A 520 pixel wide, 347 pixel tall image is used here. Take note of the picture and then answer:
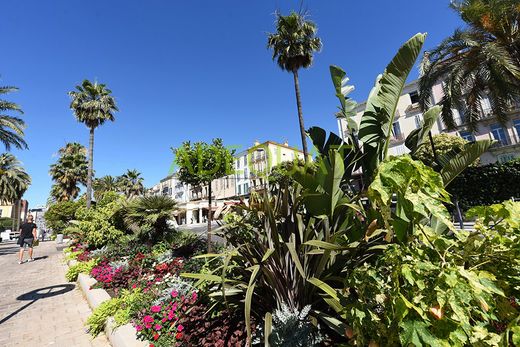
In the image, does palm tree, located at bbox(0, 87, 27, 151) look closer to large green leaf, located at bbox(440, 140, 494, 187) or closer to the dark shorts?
the dark shorts

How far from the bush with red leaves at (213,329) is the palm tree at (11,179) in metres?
46.4

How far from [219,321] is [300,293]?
96 centimetres

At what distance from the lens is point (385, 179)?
1.48 meters

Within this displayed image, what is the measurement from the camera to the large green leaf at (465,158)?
2.81 meters

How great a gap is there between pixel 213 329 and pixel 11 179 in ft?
165

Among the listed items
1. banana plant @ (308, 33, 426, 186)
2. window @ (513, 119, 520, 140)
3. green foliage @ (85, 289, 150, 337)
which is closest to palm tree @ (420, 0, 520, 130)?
banana plant @ (308, 33, 426, 186)

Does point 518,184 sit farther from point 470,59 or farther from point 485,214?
point 485,214

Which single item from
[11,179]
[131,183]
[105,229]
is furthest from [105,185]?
[105,229]

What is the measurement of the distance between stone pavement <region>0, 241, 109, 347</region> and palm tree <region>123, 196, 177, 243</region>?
2.51 metres

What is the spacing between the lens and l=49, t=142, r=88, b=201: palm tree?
3284cm

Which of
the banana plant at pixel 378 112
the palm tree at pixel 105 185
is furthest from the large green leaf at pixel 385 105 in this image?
the palm tree at pixel 105 185

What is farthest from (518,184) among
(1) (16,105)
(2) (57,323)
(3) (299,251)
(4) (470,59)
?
(1) (16,105)

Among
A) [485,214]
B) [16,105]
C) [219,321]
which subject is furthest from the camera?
[16,105]

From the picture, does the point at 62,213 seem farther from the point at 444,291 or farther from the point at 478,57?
the point at 478,57
